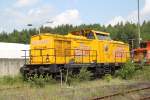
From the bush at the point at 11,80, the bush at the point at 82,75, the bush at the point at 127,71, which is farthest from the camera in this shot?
the bush at the point at 127,71

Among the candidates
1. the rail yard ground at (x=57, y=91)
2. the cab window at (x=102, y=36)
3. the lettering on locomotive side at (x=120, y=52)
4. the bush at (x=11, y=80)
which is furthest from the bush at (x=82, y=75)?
the lettering on locomotive side at (x=120, y=52)

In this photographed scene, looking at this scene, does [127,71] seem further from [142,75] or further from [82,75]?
[82,75]

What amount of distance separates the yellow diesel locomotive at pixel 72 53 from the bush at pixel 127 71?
93 centimetres

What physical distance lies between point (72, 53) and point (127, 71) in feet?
14.2

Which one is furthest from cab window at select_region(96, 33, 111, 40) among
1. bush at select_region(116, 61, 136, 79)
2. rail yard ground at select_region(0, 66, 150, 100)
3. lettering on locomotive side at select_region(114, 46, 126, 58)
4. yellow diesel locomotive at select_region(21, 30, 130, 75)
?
rail yard ground at select_region(0, 66, 150, 100)

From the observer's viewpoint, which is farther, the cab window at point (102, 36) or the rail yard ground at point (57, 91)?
the cab window at point (102, 36)

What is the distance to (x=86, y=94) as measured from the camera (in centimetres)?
1634

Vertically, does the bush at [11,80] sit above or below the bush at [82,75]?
below

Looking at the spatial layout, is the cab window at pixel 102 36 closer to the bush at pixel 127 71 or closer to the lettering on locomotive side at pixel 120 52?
the lettering on locomotive side at pixel 120 52

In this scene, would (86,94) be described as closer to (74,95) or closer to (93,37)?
(74,95)

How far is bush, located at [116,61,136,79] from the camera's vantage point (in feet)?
83.7

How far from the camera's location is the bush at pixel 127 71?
83.7 ft

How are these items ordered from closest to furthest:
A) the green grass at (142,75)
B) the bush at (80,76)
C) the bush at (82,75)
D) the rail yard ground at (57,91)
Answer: the rail yard ground at (57,91) < the bush at (80,76) < the bush at (82,75) < the green grass at (142,75)

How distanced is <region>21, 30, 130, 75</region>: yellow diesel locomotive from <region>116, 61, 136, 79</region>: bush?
3.06ft
